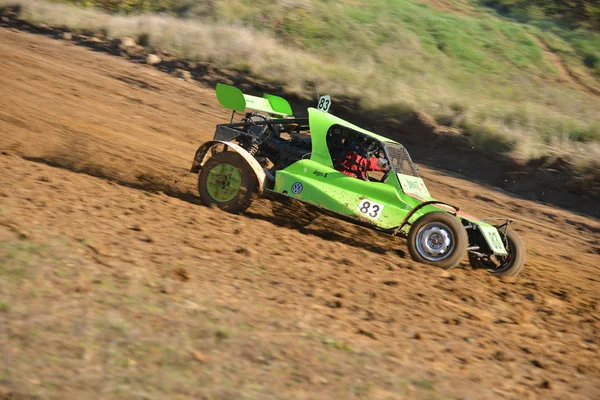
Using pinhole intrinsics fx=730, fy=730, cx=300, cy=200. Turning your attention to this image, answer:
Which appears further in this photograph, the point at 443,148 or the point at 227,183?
the point at 443,148

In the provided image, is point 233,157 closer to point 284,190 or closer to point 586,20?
point 284,190

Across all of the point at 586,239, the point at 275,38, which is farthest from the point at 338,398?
the point at 275,38

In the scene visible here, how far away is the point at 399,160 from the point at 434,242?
1290mm

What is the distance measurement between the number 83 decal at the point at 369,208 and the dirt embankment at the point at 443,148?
713 cm

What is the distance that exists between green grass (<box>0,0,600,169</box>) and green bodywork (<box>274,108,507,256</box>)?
8091 millimetres

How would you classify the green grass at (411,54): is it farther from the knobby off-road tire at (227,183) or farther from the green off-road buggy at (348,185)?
the knobby off-road tire at (227,183)

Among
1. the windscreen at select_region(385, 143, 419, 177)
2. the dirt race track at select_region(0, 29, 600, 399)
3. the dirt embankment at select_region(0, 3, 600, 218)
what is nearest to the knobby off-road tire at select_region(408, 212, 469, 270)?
the dirt race track at select_region(0, 29, 600, 399)

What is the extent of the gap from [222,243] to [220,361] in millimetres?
2829

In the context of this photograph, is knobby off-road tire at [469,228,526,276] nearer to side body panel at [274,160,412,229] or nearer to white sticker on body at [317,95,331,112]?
side body panel at [274,160,412,229]

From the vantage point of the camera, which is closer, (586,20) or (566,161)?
(566,161)

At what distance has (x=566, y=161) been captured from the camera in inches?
603

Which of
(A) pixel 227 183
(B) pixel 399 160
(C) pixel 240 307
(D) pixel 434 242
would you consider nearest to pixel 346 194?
(B) pixel 399 160

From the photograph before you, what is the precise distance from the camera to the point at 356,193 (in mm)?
8594

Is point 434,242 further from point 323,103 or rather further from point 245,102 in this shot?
point 245,102
